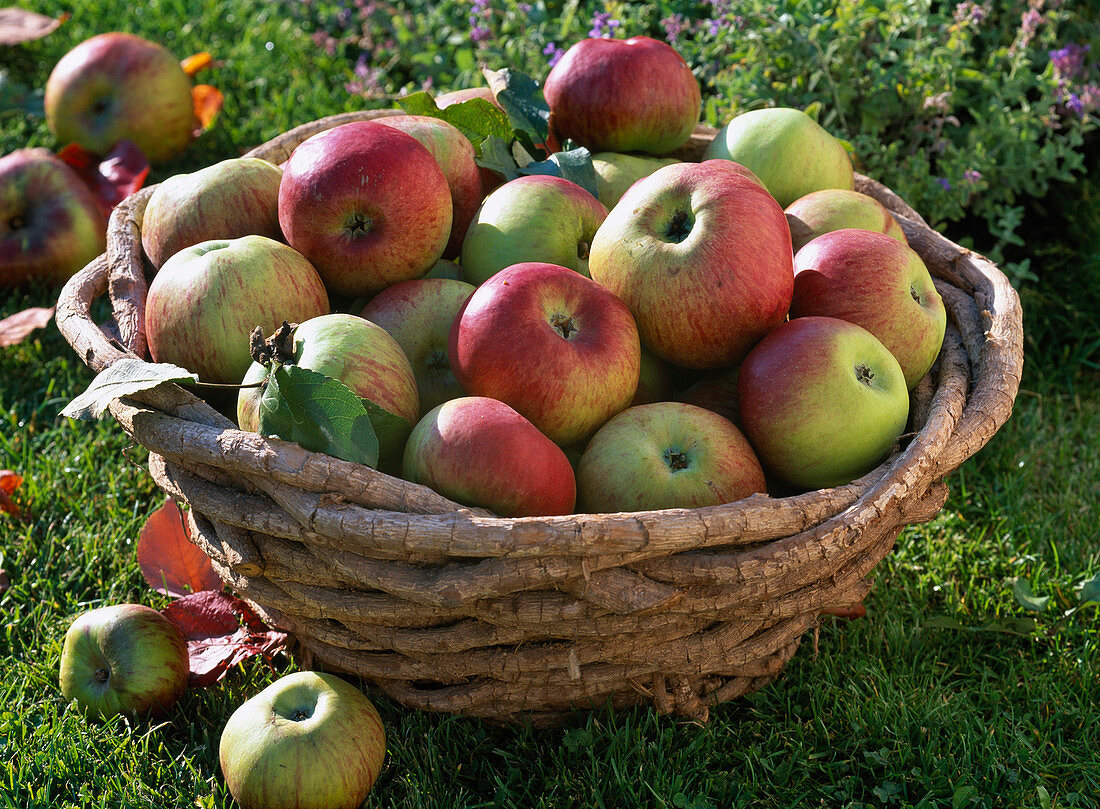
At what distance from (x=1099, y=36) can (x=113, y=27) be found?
13.9 feet

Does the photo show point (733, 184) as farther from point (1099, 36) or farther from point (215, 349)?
point (1099, 36)

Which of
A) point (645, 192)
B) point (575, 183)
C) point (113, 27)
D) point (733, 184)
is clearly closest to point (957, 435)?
point (733, 184)

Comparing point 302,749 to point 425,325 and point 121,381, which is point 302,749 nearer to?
point 121,381

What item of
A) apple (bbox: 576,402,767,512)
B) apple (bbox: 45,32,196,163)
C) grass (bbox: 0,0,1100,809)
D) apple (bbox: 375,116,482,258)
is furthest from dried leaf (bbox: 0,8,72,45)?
apple (bbox: 576,402,767,512)

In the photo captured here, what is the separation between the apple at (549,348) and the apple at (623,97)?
31.7 inches

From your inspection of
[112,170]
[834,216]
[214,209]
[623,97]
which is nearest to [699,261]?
[834,216]

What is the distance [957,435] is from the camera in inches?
67.7

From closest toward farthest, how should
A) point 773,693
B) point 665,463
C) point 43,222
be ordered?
point 665,463, point 773,693, point 43,222

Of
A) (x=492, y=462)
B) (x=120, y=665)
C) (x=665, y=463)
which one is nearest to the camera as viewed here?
(x=492, y=462)

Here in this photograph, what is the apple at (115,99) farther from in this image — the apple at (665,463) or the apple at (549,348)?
the apple at (665,463)

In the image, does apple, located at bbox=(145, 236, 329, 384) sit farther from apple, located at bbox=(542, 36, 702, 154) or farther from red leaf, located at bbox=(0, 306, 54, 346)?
red leaf, located at bbox=(0, 306, 54, 346)

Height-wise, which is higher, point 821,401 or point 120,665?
point 821,401

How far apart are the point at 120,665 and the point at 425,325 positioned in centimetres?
88

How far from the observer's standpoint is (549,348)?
1.69 m
